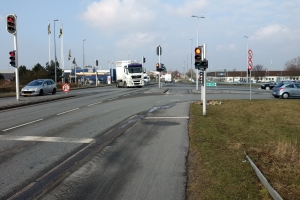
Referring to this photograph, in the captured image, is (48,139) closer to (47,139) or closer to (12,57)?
(47,139)

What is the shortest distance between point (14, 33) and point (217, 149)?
65.0 ft

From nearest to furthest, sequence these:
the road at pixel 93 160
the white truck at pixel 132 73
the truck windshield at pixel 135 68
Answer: the road at pixel 93 160 < the truck windshield at pixel 135 68 < the white truck at pixel 132 73

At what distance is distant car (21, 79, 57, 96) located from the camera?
31.3 metres

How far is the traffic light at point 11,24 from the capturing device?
22172 mm

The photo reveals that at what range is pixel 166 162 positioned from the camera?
724 cm

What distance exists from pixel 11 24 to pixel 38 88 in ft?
34.3

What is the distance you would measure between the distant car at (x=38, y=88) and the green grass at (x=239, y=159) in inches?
887

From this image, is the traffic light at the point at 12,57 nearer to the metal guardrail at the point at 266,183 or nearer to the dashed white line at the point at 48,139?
the dashed white line at the point at 48,139

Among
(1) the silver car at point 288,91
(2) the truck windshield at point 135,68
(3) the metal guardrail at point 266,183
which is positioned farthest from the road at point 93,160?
(2) the truck windshield at point 135,68

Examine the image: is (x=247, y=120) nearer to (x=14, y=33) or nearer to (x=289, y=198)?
(x=289, y=198)

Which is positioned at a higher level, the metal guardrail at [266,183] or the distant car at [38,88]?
the distant car at [38,88]

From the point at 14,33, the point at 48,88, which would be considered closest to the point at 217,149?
the point at 14,33

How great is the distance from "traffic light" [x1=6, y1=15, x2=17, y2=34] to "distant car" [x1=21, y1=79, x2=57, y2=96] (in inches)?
377

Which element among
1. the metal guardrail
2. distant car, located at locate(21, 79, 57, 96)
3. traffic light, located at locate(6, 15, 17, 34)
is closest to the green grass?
the metal guardrail
